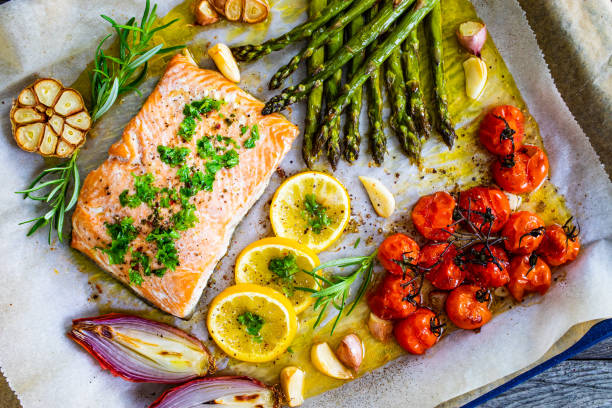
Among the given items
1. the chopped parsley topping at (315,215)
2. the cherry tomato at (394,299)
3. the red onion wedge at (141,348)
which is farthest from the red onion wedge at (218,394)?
the chopped parsley topping at (315,215)

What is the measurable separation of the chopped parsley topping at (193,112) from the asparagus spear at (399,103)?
159 cm

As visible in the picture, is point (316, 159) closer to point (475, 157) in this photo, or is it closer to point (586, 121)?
point (475, 157)

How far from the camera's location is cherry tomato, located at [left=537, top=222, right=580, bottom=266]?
398 centimetres

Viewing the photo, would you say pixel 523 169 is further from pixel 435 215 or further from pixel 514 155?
pixel 435 215

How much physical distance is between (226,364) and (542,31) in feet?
13.8

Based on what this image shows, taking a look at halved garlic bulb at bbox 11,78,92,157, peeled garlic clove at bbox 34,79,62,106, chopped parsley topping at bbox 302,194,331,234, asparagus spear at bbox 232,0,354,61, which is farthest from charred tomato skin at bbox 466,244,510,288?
peeled garlic clove at bbox 34,79,62,106

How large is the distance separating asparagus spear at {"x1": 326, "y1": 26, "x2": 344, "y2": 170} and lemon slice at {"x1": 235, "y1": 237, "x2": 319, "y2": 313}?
2.92 feet

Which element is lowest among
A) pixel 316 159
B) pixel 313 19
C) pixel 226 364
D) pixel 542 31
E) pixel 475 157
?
pixel 226 364

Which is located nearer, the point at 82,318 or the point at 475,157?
the point at 82,318

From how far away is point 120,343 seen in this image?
389 centimetres

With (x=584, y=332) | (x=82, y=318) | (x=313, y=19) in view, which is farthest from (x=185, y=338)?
(x=584, y=332)

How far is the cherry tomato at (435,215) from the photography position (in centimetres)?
401

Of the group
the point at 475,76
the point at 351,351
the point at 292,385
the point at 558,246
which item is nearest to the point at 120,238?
the point at 292,385

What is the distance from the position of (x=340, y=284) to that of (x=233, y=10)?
8.74 feet
